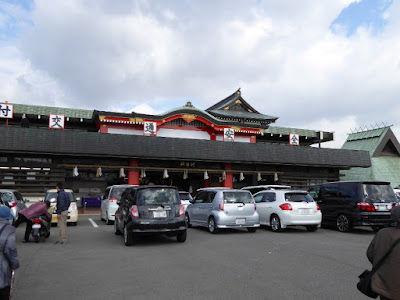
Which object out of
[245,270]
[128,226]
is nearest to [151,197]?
[128,226]

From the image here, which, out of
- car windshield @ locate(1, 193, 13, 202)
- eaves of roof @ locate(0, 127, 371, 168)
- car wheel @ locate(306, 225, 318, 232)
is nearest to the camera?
car wheel @ locate(306, 225, 318, 232)

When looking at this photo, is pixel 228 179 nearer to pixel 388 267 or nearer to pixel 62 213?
pixel 62 213

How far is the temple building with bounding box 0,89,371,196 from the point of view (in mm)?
21344

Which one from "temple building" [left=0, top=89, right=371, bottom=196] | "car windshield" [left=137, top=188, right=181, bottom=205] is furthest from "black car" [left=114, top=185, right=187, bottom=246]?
"temple building" [left=0, top=89, right=371, bottom=196]

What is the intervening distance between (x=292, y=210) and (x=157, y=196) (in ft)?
16.8

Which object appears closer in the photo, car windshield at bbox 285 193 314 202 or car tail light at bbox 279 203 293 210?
car tail light at bbox 279 203 293 210

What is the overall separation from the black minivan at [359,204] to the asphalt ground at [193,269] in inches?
49.8

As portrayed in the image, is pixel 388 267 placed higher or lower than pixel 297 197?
lower

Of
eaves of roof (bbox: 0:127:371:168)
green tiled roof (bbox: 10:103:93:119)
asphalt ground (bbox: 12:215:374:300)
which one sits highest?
green tiled roof (bbox: 10:103:93:119)

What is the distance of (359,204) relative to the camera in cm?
1201

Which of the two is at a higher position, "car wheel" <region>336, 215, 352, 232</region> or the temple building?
the temple building

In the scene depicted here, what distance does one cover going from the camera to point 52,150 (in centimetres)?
2078

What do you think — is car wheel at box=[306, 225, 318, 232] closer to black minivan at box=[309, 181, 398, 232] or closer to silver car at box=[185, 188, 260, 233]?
black minivan at box=[309, 181, 398, 232]

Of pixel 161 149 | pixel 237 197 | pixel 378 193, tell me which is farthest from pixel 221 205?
pixel 161 149
